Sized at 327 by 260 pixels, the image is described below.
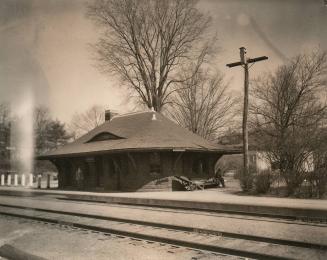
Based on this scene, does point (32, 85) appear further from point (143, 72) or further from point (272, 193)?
point (143, 72)

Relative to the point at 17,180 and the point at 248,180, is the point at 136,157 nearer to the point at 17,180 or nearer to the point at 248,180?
the point at 248,180

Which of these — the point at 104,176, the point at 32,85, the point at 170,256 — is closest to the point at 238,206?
the point at 170,256

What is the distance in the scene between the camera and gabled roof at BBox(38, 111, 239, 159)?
21750mm

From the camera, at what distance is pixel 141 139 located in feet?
74.6

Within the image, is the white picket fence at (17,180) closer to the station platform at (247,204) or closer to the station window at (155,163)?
the station platform at (247,204)

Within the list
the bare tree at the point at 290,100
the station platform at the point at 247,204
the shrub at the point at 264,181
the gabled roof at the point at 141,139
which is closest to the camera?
the station platform at the point at 247,204

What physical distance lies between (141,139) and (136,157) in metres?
1.26

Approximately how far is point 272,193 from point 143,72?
20.5 m

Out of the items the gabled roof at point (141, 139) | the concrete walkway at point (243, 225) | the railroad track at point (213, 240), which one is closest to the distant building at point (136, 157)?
the gabled roof at point (141, 139)

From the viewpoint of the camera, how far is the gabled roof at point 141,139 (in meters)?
21.8

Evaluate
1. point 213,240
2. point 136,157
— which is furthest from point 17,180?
point 213,240

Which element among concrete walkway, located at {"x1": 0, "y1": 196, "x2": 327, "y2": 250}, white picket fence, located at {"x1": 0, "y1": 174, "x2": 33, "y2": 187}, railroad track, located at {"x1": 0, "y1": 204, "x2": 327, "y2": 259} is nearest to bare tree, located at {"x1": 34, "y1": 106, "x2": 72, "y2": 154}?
white picket fence, located at {"x1": 0, "y1": 174, "x2": 33, "y2": 187}

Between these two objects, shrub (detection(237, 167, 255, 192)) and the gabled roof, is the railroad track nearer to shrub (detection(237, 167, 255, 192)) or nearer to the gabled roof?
shrub (detection(237, 167, 255, 192))

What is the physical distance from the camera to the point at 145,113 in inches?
1113
